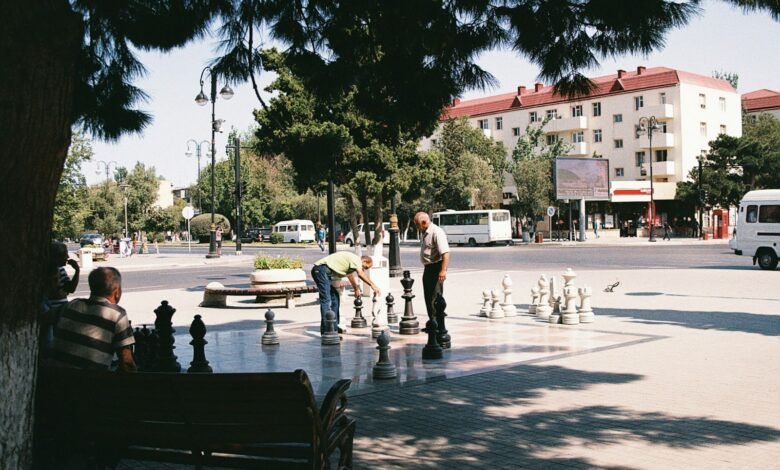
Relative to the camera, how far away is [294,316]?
563 inches

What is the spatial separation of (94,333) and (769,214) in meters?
24.3

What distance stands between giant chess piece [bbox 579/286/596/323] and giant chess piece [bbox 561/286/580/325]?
0.43ft

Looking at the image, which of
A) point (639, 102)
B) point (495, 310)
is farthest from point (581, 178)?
point (495, 310)

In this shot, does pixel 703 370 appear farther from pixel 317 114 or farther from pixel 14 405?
pixel 14 405

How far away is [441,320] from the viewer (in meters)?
9.67

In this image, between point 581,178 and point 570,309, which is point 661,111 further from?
point 570,309

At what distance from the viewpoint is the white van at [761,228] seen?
938 inches

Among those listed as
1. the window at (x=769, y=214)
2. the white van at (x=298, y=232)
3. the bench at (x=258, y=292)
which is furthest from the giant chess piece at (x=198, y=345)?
the white van at (x=298, y=232)

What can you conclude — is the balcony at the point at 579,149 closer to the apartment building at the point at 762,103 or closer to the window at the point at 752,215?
the apartment building at the point at 762,103

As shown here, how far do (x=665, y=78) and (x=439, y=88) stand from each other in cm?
6264

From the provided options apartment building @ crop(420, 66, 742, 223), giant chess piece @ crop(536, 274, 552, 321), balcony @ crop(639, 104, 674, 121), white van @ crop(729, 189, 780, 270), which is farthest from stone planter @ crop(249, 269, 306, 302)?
balcony @ crop(639, 104, 674, 121)

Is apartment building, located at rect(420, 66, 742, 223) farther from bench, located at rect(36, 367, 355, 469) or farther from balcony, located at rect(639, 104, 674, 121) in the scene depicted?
bench, located at rect(36, 367, 355, 469)

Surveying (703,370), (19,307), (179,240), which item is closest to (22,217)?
(19,307)

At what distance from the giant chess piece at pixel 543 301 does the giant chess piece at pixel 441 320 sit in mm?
3260
